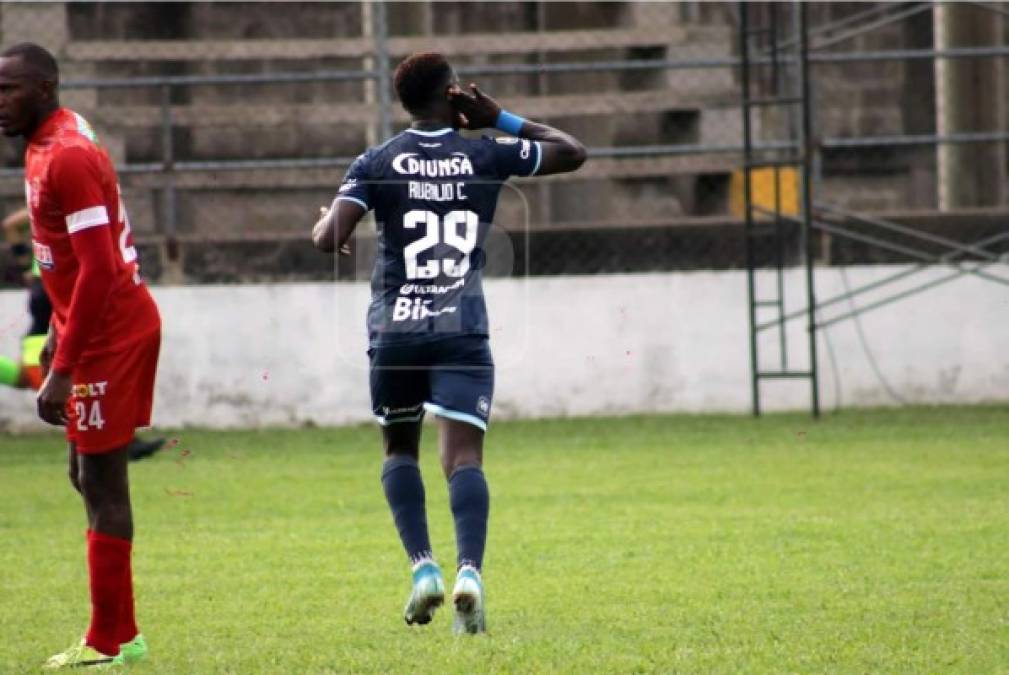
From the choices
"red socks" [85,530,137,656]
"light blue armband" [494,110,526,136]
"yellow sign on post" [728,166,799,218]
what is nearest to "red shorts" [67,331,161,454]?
"red socks" [85,530,137,656]

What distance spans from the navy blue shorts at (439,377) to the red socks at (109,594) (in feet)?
3.70

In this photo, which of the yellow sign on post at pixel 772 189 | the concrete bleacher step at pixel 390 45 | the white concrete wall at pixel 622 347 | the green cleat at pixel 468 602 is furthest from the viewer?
the concrete bleacher step at pixel 390 45

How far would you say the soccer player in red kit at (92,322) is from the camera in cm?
614

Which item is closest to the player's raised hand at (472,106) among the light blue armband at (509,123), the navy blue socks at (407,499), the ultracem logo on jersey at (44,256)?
the light blue armband at (509,123)

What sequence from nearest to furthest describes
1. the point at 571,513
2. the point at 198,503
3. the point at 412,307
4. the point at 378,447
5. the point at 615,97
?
1. the point at 412,307
2. the point at 571,513
3. the point at 198,503
4. the point at 378,447
5. the point at 615,97

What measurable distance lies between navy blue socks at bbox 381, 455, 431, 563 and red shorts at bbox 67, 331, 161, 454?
106cm

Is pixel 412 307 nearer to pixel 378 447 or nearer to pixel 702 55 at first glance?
pixel 378 447

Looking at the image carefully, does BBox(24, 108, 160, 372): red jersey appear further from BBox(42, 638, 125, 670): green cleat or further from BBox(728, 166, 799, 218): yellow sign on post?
BBox(728, 166, 799, 218): yellow sign on post

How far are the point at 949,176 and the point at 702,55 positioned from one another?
9.06 ft

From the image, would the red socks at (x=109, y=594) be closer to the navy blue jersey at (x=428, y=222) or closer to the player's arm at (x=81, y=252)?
the player's arm at (x=81, y=252)

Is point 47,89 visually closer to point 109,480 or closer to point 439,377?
point 109,480

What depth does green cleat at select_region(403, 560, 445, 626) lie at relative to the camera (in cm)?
662

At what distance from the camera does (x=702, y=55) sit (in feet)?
65.3

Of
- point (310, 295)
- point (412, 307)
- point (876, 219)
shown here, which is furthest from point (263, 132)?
point (412, 307)
